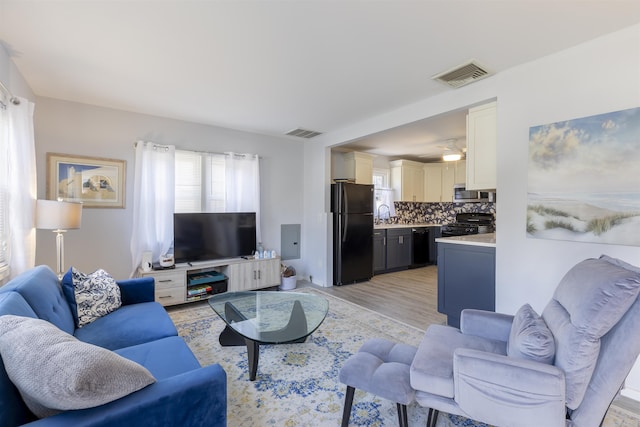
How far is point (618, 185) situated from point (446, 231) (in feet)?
13.5

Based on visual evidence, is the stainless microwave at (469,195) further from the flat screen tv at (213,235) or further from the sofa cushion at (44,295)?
the sofa cushion at (44,295)

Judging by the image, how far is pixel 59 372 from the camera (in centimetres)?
91

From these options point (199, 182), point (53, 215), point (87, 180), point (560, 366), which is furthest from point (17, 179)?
point (560, 366)

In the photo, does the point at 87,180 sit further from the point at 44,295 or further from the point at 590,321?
the point at 590,321

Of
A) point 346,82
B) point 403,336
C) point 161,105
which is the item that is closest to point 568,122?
point 346,82

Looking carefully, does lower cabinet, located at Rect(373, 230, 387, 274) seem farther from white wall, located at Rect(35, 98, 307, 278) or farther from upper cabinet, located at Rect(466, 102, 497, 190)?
white wall, located at Rect(35, 98, 307, 278)

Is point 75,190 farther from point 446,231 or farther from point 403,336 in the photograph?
point 446,231

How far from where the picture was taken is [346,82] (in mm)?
2795

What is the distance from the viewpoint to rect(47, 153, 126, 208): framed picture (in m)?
3.24

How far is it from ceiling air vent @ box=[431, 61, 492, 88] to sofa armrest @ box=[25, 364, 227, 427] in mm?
2813

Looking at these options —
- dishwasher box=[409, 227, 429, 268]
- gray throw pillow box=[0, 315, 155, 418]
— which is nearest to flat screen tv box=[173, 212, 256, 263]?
gray throw pillow box=[0, 315, 155, 418]

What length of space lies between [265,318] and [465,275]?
6.77 feet

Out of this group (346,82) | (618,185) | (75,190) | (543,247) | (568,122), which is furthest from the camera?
(75,190)

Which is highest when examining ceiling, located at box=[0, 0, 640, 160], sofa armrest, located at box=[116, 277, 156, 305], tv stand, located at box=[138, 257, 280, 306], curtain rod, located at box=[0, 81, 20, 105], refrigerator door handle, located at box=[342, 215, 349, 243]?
ceiling, located at box=[0, 0, 640, 160]
